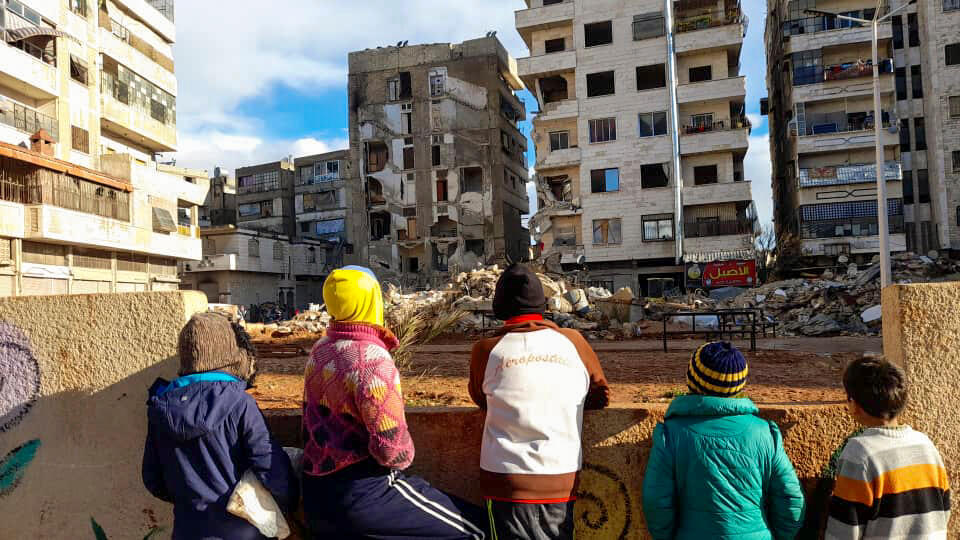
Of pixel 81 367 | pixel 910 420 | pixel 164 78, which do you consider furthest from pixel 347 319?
pixel 164 78

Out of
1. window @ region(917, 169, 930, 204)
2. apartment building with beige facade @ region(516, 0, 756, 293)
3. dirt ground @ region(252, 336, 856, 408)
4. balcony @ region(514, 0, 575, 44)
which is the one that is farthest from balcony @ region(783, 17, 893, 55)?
dirt ground @ region(252, 336, 856, 408)

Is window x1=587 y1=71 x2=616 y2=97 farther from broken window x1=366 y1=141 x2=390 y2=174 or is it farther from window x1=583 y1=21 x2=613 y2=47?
broken window x1=366 y1=141 x2=390 y2=174

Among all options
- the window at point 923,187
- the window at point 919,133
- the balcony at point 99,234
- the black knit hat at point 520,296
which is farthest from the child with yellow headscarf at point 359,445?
the window at point 919,133

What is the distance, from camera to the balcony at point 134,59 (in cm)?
3158

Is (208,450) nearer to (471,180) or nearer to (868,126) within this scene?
(868,126)

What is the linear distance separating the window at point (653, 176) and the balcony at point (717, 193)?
57.3 inches

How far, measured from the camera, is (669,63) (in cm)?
3616

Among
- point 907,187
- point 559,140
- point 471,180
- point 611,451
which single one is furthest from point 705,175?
point 611,451

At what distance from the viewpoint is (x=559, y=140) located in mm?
39000

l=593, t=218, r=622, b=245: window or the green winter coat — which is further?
l=593, t=218, r=622, b=245: window

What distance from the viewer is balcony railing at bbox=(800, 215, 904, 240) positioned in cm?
3409

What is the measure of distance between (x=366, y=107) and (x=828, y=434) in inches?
1842

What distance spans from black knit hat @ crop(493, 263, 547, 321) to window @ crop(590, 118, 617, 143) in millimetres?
36251

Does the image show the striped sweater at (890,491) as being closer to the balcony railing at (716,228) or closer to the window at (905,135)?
the balcony railing at (716,228)
